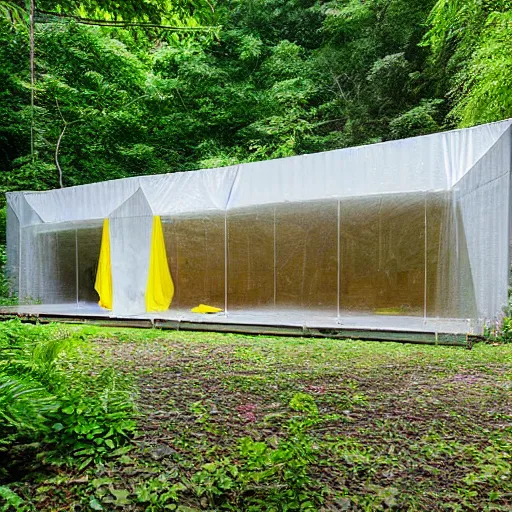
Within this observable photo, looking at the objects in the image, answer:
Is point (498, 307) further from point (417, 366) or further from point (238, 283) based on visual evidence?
point (238, 283)

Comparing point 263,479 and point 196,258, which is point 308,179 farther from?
point 263,479

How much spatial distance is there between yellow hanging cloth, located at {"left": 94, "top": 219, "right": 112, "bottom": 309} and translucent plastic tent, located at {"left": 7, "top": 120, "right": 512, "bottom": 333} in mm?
236

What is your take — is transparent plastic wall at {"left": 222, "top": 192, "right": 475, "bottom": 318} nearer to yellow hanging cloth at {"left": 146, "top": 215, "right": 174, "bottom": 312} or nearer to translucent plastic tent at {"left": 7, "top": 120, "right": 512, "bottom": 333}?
translucent plastic tent at {"left": 7, "top": 120, "right": 512, "bottom": 333}

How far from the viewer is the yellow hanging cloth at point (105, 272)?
8328 millimetres

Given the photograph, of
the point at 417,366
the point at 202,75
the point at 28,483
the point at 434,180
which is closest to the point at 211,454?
the point at 28,483

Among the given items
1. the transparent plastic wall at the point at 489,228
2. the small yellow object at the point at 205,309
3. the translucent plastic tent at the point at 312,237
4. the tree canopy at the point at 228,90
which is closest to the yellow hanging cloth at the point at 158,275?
the translucent plastic tent at the point at 312,237

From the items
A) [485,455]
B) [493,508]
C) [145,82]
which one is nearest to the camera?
[493,508]

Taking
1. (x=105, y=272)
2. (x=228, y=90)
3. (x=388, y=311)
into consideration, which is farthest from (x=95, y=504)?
(x=228, y=90)

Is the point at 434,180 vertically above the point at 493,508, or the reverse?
the point at 434,180

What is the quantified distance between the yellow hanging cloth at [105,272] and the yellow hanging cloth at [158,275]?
960 mm

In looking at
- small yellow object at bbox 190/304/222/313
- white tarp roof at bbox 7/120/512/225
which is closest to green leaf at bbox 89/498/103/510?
white tarp roof at bbox 7/120/512/225

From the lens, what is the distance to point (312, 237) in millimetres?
6789

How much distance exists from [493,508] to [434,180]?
4.51 meters

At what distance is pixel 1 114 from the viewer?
1216 centimetres
